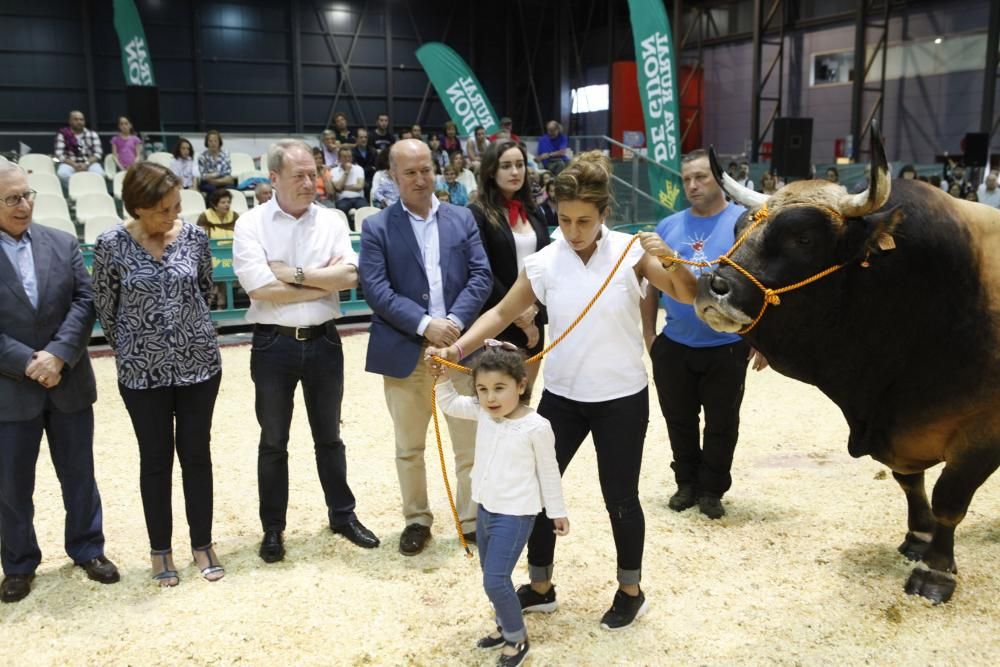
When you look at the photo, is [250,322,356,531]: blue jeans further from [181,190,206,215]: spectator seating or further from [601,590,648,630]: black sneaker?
[181,190,206,215]: spectator seating

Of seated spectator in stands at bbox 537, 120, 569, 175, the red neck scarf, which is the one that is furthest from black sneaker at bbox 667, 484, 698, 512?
seated spectator in stands at bbox 537, 120, 569, 175

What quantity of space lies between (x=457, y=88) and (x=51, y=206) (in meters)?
8.30

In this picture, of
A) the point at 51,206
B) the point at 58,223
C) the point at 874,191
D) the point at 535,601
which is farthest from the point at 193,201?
the point at 874,191

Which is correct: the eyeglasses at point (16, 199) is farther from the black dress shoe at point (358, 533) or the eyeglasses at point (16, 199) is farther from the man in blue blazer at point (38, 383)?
the black dress shoe at point (358, 533)

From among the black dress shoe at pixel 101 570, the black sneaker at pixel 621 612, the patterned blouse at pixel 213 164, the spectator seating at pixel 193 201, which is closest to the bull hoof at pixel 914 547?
the black sneaker at pixel 621 612

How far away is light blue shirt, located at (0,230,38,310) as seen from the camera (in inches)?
140

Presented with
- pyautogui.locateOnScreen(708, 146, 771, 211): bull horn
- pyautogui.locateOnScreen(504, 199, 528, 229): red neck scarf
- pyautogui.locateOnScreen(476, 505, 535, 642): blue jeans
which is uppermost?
pyautogui.locateOnScreen(708, 146, 771, 211): bull horn

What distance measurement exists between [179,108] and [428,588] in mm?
20187

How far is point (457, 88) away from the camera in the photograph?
16.7 metres

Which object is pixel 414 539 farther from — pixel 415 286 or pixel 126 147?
pixel 126 147

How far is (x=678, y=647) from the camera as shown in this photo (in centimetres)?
321

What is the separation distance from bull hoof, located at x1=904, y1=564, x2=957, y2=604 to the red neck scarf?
2453 mm

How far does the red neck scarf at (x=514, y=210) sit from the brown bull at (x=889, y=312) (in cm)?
113

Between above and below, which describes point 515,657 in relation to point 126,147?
below
